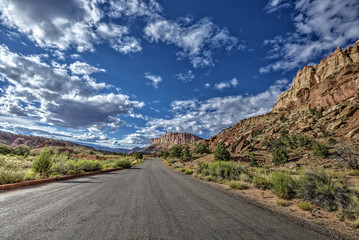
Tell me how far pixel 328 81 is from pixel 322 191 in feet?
254

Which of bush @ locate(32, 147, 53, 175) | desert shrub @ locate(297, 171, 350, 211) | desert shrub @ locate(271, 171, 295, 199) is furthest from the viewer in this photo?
bush @ locate(32, 147, 53, 175)

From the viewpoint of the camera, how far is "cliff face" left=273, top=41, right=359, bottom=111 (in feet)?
170

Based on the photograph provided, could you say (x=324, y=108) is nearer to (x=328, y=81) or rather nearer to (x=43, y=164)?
(x=328, y=81)

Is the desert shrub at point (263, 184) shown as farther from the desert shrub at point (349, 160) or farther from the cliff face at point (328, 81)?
the cliff face at point (328, 81)

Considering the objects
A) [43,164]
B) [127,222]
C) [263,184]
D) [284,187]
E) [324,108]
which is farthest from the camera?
[324,108]

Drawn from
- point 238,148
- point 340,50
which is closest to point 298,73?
point 340,50

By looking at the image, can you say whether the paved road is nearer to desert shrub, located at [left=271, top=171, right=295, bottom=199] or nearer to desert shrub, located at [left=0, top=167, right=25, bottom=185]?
desert shrub, located at [left=0, top=167, right=25, bottom=185]

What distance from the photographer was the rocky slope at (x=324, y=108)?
36.6m

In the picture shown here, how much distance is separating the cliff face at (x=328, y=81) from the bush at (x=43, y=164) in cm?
7342

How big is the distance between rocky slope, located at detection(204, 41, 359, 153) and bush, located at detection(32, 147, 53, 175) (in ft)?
133

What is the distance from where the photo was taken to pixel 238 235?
341 cm

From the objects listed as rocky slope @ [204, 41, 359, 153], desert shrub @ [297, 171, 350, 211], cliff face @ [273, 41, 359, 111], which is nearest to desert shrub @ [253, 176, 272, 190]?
desert shrub @ [297, 171, 350, 211]

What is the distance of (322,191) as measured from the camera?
22.6 ft

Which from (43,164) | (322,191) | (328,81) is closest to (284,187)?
(322,191)
